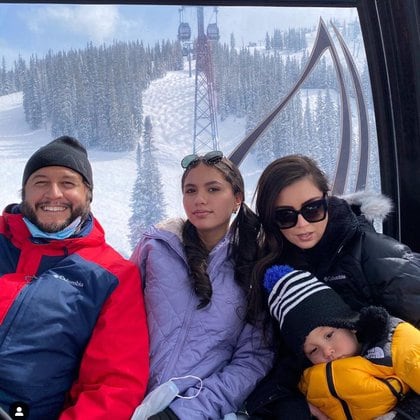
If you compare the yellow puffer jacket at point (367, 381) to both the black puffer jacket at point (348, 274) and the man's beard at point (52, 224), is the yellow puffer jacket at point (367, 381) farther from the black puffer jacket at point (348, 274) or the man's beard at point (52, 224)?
the man's beard at point (52, 224)

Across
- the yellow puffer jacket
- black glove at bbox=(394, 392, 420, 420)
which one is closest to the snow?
the yellow puffer jacket

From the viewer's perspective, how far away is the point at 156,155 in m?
2.38

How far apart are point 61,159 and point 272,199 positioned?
913mm

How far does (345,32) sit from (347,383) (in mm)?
1637

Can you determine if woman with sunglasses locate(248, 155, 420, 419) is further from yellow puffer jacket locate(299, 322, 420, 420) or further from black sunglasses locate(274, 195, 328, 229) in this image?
yellow puffer jacket locate(299, 322, 420, 420)

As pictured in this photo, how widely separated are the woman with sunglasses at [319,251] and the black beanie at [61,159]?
2.54 ft

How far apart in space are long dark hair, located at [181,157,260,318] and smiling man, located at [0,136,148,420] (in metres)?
0.25

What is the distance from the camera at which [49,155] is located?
2100 millimetres

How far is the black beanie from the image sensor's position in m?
2.09

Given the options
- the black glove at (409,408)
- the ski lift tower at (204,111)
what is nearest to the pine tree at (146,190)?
the ski lift tower at (204,111)

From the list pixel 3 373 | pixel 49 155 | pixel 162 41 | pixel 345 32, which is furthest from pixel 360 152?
pixel 3 373

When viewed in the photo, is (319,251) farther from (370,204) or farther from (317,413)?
(317,413)

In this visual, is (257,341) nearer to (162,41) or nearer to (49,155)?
(49,155)

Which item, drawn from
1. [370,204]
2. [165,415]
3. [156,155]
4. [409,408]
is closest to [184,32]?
[156,155]
